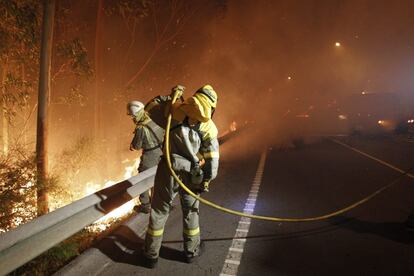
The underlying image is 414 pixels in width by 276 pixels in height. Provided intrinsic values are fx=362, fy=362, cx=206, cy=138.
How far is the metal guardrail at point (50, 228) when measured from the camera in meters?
2.71

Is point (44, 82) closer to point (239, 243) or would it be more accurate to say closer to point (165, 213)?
point (165, 213)

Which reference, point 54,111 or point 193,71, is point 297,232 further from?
point 193,71

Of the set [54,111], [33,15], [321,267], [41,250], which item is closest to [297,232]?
[321,267]

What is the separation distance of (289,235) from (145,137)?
2655mm

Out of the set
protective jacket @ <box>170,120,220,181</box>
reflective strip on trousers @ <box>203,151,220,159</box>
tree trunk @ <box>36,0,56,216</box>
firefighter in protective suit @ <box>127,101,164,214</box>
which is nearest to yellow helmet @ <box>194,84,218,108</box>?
protective jacket @ <box>170,120,220,181</box>

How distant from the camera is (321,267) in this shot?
12.8ft

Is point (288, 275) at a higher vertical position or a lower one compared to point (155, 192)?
lower

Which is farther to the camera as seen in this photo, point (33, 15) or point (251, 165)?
point (251, 165)

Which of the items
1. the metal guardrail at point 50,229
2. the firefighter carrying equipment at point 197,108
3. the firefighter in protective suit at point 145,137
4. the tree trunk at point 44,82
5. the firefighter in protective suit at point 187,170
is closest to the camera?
the metal guardrail at point 50,229

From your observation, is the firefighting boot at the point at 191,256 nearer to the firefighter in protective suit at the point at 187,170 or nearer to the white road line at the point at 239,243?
the firefighter in protective suit at the point at 187,170

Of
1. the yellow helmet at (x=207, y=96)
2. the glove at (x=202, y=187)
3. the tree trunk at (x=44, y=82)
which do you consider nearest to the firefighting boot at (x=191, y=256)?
the glove at (x=202, y=187)

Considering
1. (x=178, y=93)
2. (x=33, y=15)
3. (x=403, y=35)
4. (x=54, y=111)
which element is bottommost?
(x=54, y=111)

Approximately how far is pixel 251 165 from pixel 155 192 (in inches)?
262

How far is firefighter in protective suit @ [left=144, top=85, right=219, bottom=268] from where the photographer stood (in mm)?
3805
